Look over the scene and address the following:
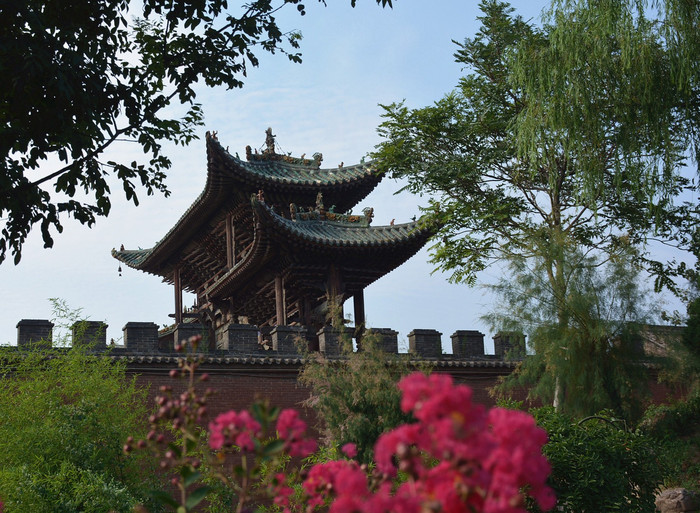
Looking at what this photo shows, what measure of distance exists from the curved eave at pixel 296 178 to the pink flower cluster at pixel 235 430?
45.5 ft

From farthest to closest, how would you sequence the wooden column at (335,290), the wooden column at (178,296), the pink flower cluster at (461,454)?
1. the wooden column at (178,296)
2. the wooden column at (335,290)
3. the pink flower cluster at (461,454)

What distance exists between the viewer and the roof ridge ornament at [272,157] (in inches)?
719

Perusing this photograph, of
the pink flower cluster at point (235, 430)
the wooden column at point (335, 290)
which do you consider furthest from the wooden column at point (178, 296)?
the pink flower cluster at point (235, 430)

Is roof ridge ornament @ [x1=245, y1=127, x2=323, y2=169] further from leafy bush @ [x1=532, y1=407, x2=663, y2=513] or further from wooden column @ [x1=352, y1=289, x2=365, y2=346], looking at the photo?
leafy bush @ [x1=532, y1=407, x2=663, y2=513]

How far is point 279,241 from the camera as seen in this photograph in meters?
15.3

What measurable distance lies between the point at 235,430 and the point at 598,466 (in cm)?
741

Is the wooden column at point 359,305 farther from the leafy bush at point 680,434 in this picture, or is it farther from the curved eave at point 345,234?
the leafy bush at point 680,434

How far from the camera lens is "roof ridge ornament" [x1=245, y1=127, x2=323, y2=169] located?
59.9 feet

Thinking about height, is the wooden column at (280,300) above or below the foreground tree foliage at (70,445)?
above

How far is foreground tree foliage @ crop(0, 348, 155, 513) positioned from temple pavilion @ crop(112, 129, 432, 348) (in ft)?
16.4

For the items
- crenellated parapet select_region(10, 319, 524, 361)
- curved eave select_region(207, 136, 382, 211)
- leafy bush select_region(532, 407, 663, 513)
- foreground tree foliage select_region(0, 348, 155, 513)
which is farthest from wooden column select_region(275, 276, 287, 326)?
leafy bush select_region(532, 407, 663, 513)

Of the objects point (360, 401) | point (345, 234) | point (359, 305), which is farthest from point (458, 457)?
point (359, 305)

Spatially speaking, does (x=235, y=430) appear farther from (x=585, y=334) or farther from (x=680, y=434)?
(x=680, y=434)

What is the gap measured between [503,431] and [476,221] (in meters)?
14.5
